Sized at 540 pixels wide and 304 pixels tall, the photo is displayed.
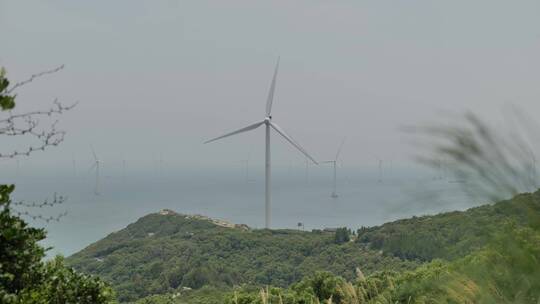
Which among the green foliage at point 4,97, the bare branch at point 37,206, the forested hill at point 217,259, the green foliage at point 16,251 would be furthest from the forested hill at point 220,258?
the green foliage at point 4,97

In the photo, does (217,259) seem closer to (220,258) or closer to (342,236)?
(220,258)

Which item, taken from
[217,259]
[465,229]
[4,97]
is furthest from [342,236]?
[465,229]

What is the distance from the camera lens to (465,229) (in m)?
1.58

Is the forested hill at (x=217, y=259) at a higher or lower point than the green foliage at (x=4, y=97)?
higher

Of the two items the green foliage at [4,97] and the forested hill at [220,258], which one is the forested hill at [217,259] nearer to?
the forested hill at [220,258]

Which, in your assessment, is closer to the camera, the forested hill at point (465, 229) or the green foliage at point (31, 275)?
the forested hill at point (465, 229)

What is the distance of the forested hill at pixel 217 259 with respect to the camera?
1553 inches

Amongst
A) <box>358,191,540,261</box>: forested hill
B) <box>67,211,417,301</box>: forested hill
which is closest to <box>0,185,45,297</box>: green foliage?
<box>358,191,540,261</box>: forested hill

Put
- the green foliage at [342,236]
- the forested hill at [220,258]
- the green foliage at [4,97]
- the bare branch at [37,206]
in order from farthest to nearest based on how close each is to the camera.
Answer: the green foliage at [342,236]
the forested hill at [220,258]
the bare branch at [37,206]
the green foliage at [4,97]

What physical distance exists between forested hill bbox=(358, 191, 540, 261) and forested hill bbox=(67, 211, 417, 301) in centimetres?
3114

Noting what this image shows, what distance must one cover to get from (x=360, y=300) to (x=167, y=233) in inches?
2384

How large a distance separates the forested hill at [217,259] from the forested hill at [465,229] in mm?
31142

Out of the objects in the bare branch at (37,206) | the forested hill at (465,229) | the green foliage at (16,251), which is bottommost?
the forested hill at (465,229)

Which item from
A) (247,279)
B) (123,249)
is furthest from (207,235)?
(247,279)
